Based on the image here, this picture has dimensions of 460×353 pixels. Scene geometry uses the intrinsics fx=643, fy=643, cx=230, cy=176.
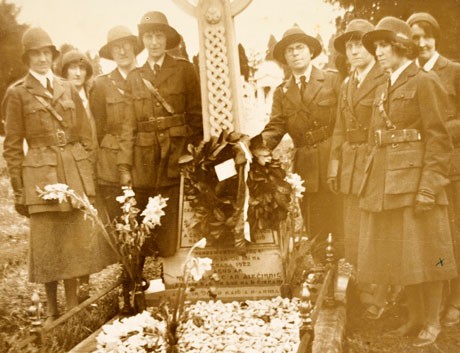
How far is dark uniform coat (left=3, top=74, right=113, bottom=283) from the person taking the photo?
196 inches

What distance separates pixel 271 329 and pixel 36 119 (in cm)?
240

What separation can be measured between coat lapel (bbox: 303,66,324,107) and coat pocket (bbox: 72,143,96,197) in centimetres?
188

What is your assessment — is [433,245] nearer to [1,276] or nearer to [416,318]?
[416,318]

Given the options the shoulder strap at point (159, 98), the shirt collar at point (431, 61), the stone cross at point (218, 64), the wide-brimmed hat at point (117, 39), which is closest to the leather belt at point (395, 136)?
the shirt collar at point (431, 61)

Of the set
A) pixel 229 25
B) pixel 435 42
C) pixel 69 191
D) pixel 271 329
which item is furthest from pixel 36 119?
pixel 435 42

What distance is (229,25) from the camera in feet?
17.1

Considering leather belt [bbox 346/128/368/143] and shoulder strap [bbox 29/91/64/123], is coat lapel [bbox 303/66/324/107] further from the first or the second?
shoulder strap [bbox 29/91/64/123]

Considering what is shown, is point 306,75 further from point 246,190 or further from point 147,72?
point 147,72

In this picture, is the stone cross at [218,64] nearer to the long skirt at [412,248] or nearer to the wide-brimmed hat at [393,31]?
the wide-brimmed hat at [393,31]

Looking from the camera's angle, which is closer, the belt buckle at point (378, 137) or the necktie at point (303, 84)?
the belt buckle at point (378, 137)

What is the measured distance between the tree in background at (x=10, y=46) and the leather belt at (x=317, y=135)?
2.34 meters

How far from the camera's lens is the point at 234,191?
5.35 metres

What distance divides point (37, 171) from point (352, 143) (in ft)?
8.10

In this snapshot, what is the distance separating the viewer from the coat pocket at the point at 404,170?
4539mm
